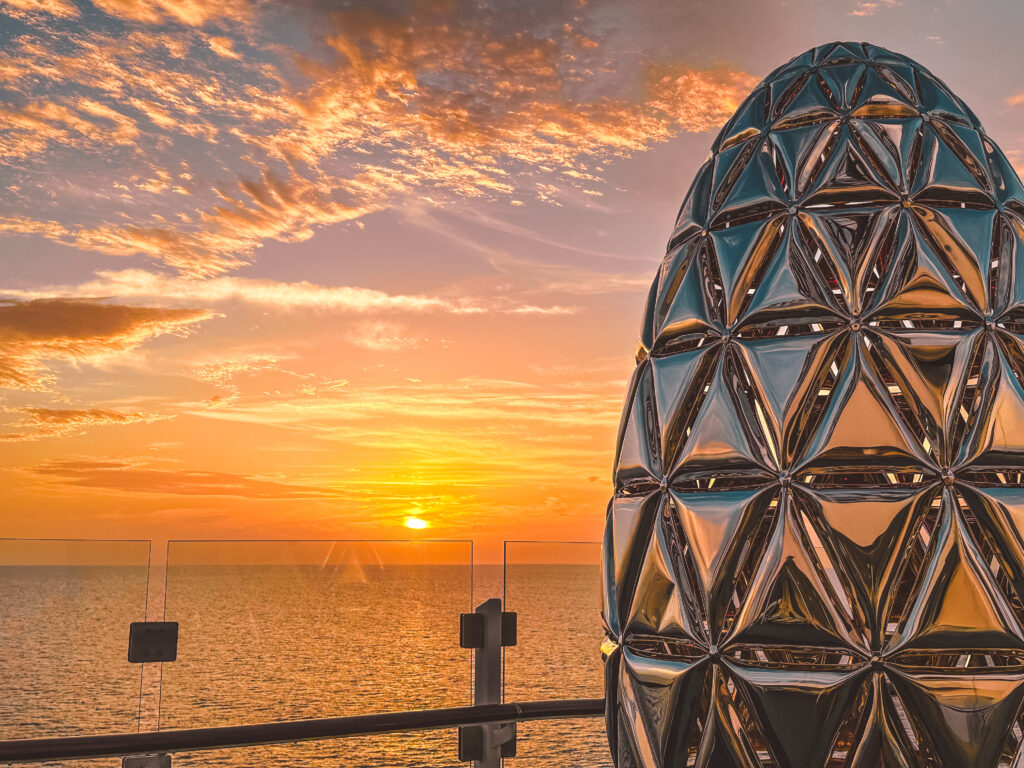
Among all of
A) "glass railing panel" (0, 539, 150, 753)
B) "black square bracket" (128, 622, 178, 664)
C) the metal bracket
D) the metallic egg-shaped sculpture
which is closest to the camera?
the metallic egg-shaped sculpture

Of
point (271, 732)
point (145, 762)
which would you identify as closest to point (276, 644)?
point (145, 762)

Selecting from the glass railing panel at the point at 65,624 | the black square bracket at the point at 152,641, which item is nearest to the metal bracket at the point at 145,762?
the glass railing panel at the point at 65,624

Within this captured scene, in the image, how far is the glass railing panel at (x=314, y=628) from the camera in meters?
2.91

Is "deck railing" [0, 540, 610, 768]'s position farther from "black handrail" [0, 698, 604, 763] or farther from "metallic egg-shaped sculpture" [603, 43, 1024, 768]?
"metallic egg-shaped sculpture" [603, 43, 1024, 768]

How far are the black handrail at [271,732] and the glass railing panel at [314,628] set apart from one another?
9.6 inches

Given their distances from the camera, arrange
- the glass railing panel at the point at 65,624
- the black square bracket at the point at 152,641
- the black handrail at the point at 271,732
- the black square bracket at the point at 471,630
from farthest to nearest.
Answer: the black square bracket at the point at 471,630, the glass railing panel at the point at 65,624, the black square bracket at the point at 152,641, the black handrail at the point at 271,732

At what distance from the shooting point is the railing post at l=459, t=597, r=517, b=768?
2.62 meters

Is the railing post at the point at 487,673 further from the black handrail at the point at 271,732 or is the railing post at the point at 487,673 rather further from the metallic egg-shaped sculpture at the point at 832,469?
the metallic egg-shaped sculpture at the point at 832,469

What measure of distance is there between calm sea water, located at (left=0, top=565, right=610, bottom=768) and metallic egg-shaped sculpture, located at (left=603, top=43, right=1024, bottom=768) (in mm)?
1591

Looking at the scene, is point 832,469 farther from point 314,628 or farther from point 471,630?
Answer: point 314,628

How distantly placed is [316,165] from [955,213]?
5.57m

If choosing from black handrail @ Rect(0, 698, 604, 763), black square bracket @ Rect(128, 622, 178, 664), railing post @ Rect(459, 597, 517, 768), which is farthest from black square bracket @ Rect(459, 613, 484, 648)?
black square bracket @ Rect(128, 622, 178, 664)

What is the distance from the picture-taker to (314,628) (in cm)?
392

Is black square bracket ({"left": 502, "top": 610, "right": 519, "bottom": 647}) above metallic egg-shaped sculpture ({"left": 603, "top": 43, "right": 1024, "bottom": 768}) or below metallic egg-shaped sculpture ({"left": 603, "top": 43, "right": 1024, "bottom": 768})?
below
